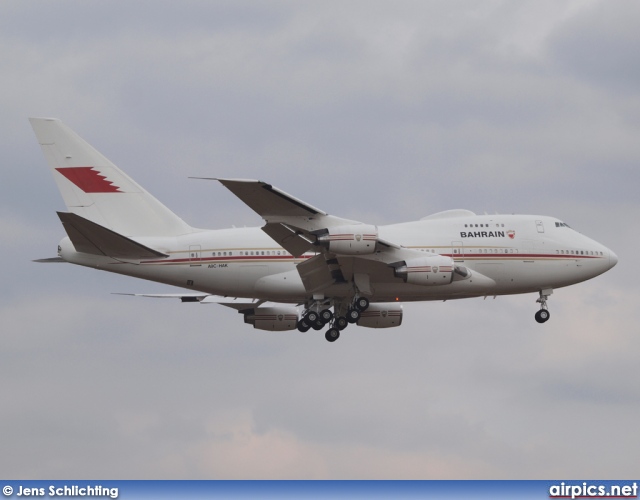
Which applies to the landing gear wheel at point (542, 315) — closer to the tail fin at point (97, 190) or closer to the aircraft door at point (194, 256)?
the aircraft door at point (194, 256)

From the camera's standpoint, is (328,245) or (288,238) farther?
(288,238)

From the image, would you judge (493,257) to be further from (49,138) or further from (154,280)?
(49,138)

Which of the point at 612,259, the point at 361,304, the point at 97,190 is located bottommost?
the point at 361,304

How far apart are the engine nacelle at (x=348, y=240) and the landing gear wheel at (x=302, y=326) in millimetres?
10427

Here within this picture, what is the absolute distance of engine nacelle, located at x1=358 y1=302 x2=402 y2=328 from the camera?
7919 centimetres

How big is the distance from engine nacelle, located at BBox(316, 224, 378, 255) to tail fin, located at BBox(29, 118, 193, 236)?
35.4ft

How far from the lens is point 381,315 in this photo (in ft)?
260

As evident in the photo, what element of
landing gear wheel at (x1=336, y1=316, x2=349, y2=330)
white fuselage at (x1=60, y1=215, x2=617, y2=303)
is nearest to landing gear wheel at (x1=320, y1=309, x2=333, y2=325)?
landing gear wheel at (x1=336, y1=316, x2=349, y2=330)

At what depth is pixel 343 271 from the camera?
71250 mm

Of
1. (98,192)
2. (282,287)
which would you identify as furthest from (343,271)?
(98,192)

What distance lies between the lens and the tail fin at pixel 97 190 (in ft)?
240

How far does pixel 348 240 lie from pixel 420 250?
26.0ft

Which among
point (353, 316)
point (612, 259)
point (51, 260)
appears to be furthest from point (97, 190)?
point (612, 259)

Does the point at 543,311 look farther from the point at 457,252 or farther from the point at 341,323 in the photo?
the point at 341,323
